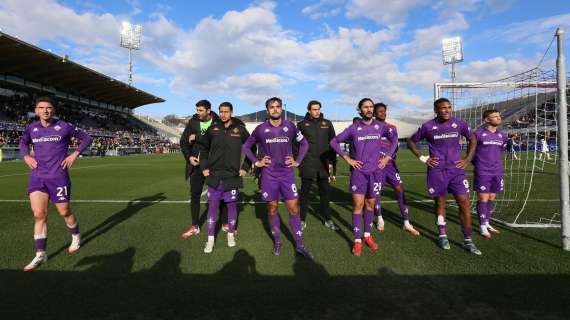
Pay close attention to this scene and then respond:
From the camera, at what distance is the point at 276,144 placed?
455 centimetres

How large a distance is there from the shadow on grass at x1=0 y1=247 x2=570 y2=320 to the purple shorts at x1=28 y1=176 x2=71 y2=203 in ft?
3.28

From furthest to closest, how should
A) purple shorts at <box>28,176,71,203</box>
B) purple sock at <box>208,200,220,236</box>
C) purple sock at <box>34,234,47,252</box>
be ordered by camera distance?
purple sock at <box>208,200,220,236</box> → purple shorts at <box>28,176,71,203</box> → purple sock at <box>34,234,47,252</box>

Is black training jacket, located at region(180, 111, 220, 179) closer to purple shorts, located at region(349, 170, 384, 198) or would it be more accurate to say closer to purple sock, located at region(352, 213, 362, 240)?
purple shorts, located at region(349, 170, 384, 198)

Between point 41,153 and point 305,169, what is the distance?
155 inches

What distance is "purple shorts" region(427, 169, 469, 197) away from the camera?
4.68 meters

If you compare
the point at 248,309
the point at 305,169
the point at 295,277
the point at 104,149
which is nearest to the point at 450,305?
the point at 295,277

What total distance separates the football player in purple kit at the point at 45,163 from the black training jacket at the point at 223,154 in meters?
1.81

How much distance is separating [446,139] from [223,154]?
10.6 feet

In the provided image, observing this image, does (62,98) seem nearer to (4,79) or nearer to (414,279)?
(4,79)

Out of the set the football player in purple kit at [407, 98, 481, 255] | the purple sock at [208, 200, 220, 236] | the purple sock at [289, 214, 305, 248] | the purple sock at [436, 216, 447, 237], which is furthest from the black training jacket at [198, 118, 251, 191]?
the purple sock at [436, 216, 447, 237]

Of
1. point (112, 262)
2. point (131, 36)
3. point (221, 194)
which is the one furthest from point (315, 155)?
point (131, 36)

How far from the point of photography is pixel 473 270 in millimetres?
3826

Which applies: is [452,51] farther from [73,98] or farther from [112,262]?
[73,98]

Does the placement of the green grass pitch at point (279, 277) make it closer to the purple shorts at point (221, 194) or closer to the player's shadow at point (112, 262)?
the player's shadow at point (112, 262)
